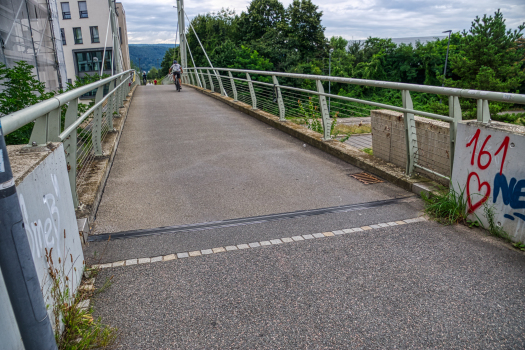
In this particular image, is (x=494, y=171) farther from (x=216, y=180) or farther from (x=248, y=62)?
(x=248, y=62)

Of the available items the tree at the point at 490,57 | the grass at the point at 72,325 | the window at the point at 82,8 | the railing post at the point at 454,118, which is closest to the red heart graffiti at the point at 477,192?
the railing post at the point at 454,118

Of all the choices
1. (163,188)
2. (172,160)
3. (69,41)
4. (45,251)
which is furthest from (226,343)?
(69,41)

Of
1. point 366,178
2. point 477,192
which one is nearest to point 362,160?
point 366,178

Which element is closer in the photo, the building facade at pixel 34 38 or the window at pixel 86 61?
the building facade at pixel 34 38

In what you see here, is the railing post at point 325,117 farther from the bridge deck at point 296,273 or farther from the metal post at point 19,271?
the metal post at point 19,271

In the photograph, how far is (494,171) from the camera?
137 inches

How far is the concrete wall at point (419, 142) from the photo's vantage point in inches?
184

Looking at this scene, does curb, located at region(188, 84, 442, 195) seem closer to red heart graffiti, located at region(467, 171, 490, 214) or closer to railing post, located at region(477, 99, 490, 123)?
red heart graffiti, located at region(467, 171, 490, 214)

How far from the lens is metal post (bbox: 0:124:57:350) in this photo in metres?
1.46

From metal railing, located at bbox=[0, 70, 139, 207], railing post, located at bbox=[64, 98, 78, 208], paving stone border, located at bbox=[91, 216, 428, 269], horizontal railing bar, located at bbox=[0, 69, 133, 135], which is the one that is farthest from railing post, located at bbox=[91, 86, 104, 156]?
paving stone border, located at bbox=[91, 216, 428, 269]

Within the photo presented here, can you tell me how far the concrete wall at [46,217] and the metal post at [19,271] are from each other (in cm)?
14

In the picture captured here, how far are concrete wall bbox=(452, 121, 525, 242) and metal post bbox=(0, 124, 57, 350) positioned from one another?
3.34m

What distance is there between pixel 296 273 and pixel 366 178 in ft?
9.32

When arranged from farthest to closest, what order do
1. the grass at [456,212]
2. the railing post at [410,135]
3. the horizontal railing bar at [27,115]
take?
the railing post at [410,135]
the grass at [456,212]
the horizontal railing bar at [27,115]
